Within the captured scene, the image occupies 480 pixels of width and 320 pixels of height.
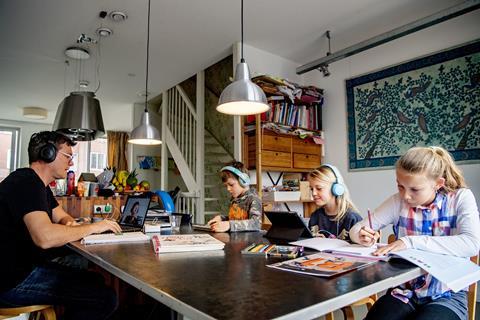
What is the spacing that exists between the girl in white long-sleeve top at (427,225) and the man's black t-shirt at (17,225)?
137 cm

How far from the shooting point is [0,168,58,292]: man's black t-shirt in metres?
1.42

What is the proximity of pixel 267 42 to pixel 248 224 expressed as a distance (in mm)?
2615

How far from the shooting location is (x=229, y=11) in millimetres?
3160

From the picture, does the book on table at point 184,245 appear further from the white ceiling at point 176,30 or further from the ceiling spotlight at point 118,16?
the ceiling spotlight at point 118,16

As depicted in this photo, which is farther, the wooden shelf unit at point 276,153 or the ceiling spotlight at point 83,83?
the ceiling spotlight at point 83,83

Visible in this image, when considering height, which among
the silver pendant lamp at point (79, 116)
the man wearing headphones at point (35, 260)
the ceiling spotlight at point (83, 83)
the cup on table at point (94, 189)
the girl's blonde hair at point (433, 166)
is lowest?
the man wearing headphones at point (35, 260)

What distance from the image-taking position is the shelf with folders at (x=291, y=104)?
356 cm

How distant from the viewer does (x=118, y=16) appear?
10.6ft

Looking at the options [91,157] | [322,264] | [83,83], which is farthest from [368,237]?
[91,157]

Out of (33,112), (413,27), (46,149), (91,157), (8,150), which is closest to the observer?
(46,149)

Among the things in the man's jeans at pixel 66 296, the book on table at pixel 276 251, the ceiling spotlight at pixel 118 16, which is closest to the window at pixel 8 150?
the ceiling spotlight at pixel 118 16

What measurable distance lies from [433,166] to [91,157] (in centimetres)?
936

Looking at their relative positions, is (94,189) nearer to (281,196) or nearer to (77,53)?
(281,196)

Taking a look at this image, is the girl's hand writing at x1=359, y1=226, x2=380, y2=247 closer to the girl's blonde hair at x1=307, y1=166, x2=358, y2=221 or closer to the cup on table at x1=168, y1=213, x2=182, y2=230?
the girl's blonde hair at x1=307, y1=166, x2=358, y2=221
